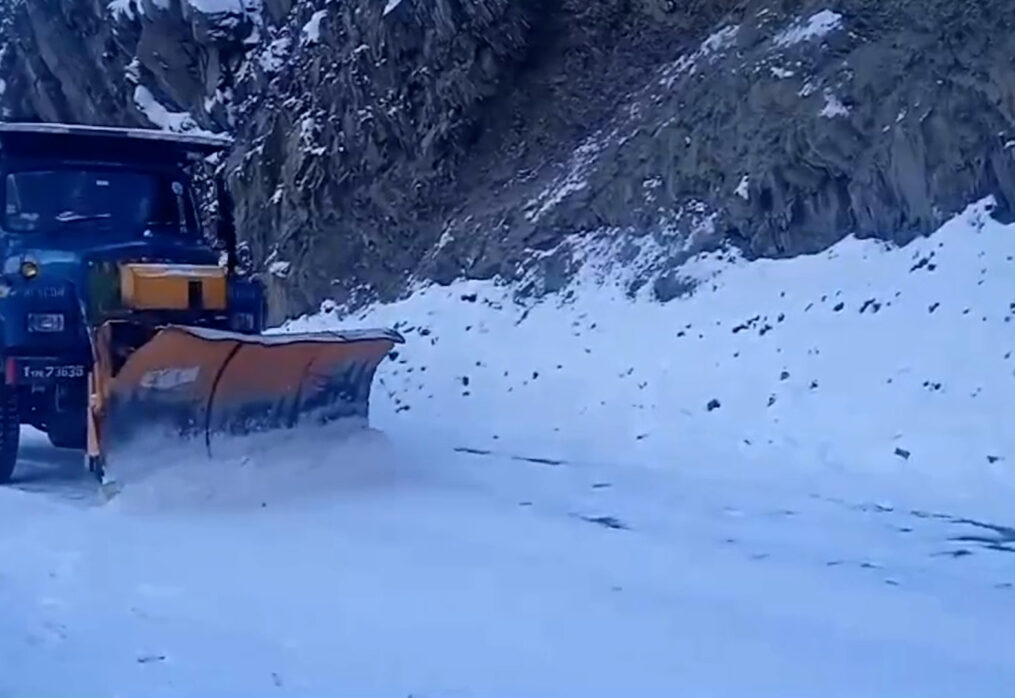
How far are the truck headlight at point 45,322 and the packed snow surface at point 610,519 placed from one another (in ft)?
3.59

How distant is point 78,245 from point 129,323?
3.51 feet

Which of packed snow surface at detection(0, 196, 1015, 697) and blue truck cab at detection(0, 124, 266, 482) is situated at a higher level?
blue truck cab at detection(0, 124, 266, 482)

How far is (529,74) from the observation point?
18.1 meters

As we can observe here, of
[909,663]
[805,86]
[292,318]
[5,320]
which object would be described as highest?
[805,86]

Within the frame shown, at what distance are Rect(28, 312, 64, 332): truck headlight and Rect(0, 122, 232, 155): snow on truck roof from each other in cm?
132

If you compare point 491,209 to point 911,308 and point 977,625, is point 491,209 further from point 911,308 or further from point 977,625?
point 977,625

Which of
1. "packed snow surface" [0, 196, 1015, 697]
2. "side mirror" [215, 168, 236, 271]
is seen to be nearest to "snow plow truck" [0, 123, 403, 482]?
"side mirror" [215, 168, 236, 271]

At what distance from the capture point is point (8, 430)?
30.4ft

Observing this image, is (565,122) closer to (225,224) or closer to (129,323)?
(225,224)

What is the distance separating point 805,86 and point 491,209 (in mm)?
4434

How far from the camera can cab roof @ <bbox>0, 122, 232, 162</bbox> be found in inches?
371

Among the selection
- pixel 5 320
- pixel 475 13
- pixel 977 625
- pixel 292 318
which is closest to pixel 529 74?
pixel 475 13

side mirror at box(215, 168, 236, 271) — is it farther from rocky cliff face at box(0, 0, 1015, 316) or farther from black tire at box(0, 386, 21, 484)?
rocky cliff face at box(0, 0, 1015, 316)

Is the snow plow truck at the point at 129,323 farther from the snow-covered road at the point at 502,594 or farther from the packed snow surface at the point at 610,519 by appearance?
the snow-covered road at the point at 502,594
